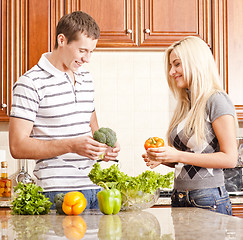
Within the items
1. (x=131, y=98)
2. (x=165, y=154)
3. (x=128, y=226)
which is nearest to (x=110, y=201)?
(x=128, y=226)

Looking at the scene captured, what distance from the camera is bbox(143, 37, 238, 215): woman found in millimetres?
2078

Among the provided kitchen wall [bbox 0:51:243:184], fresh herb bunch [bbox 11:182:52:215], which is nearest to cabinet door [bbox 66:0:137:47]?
kitchen wall [bbox 0:51:243:184]

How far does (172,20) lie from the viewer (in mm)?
3344

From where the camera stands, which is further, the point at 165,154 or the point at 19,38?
the point at 19,38

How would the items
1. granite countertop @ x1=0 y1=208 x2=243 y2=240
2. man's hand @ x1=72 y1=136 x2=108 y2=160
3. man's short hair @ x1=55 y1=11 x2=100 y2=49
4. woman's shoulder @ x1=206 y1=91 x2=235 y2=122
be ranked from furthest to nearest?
man's short hair @ x1=55 y1=11 x2=100 y2=49
woman's shoulder @ x1=206 y1=91 x2=235 y2=122
man's hand @ x1=72 y1=136 x2=108 y2=160
granite countertop @ x1=0 y1=208 x2=243 y2=240

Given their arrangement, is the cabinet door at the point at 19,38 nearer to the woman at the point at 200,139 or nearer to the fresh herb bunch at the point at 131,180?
the woman at the point at 200,139

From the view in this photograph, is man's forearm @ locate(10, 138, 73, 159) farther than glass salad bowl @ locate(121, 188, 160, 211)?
Yes

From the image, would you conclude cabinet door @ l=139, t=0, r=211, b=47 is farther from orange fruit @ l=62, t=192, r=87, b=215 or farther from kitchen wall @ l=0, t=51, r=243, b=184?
orange fruit @ l=62, t=192, r=87, b=215

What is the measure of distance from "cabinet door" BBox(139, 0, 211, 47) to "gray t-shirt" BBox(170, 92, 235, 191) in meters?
1.27

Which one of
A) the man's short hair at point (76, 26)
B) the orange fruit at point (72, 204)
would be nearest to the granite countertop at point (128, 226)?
the orange fruit at point (72, 204)

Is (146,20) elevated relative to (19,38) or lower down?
elevated

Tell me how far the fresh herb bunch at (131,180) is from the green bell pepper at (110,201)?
71mm

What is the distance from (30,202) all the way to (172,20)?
200 centimetres

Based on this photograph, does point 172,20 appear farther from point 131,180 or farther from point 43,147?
point 131,180
